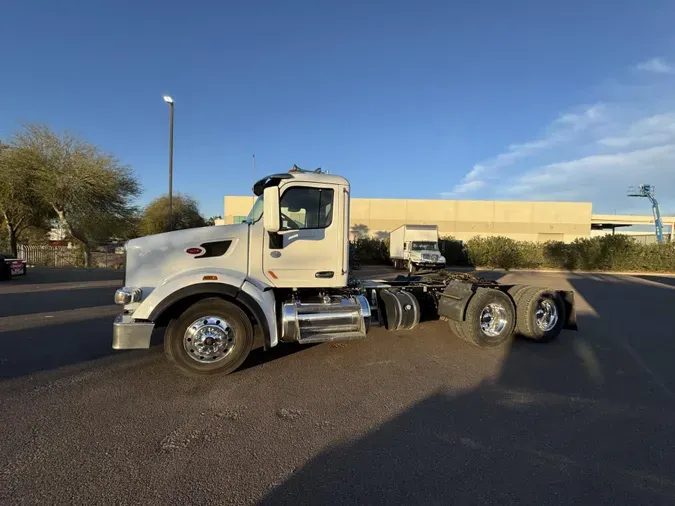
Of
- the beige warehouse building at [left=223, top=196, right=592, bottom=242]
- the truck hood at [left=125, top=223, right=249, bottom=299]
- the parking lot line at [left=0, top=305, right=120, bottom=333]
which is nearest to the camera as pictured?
the truck hood at [left=125, top=223, right=249, bottom=299]

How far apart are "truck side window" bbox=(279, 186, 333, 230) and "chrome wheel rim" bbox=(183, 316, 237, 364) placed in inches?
60.7

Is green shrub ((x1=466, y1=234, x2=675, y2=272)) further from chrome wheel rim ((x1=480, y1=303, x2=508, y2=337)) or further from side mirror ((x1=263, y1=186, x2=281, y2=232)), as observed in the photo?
side mirror ((x1=263, y1=186, x2=281, y2=232))

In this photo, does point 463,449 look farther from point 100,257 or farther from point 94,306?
point 100,257

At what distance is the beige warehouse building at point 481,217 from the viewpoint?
158ft

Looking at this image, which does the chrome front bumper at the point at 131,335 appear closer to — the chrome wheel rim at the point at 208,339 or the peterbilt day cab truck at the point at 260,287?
the peterbilt day cab truck at the point at 260,287

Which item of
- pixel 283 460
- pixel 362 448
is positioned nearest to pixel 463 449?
pixel 362 448

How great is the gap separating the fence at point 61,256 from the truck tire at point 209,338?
25067mm

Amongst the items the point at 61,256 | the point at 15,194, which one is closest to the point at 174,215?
the point at 61,256

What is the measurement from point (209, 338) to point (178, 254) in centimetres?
123

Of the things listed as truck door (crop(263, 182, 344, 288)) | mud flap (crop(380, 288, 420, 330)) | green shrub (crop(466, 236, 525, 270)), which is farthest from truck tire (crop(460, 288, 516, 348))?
green shrub (crop(466, 236, 525, 270))

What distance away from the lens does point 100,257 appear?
26.5 meters

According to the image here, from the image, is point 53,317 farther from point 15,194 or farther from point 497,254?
point 497,254

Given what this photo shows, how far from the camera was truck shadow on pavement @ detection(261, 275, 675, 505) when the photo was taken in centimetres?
271

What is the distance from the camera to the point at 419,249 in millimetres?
26750
